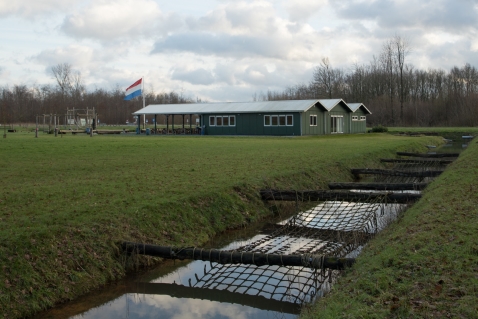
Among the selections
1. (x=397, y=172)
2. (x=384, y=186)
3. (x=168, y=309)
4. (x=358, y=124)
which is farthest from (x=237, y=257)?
(x=358, y=124)

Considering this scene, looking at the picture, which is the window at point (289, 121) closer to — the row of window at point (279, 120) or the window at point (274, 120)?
the row of window at point (279, 120)

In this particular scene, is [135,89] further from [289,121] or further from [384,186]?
[384,186]

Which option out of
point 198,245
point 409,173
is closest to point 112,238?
point 198,245

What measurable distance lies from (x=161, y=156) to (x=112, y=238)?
1268 centimetres

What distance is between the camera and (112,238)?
8.95m

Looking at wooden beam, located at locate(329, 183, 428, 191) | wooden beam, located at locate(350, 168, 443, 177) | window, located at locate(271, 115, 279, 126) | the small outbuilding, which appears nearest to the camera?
wooden beam, located at locate(329, 183, 428, 191)

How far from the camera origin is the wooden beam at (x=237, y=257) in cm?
765

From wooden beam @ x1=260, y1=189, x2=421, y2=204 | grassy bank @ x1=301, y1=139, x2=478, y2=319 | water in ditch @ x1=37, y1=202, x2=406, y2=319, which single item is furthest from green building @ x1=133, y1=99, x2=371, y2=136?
grassy bank @ x1=301, y1=139, x2=478, y2=319

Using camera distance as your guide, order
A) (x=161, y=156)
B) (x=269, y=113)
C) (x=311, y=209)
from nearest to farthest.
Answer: (x=311, y=209) < (x=161, y=156) < (x=269, y=113)

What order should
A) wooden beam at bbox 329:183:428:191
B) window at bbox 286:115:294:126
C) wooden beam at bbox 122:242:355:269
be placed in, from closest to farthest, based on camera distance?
1. wooden beam at bbox 122:242:355:269
2. wooden beam at bbox 329:183:428:191
3. window at bbox 286:115:294:126

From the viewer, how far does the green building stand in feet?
146

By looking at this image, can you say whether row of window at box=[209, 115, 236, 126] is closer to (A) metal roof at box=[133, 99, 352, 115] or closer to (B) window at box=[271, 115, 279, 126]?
(A) metal roof at box=[133, 99, 352, 115]

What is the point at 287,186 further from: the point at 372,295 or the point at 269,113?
the point at 269,113

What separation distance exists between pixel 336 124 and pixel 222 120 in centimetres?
1106
